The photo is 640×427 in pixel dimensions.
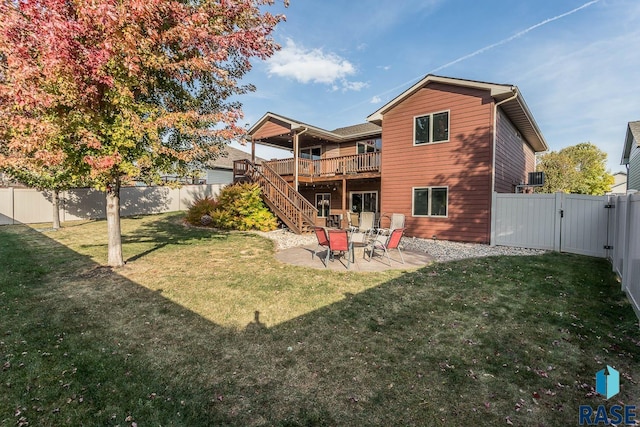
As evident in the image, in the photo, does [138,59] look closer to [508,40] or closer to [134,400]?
[134,400]

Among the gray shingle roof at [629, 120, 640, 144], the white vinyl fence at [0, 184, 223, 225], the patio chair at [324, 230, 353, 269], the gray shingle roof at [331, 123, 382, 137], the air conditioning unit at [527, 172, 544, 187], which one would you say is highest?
the gray shingle roof at [331, 123, 382, 137]

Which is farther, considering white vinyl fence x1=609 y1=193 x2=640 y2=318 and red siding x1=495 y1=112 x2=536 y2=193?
red siding x1=495 y1=112 x2=536 y2=193

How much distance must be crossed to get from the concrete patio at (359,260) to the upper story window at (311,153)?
Answer: 10.3 metres

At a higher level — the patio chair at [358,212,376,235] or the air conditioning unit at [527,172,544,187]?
the air conditioning unit at [527,172,544,187]

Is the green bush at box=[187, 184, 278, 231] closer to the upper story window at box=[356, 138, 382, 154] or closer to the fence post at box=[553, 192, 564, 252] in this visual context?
the upper story window at box=[356, 138, 382, 154]

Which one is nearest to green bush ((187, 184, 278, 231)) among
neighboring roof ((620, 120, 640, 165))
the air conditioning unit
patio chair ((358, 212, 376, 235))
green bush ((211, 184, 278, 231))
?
green bush ((211, 184, 278, 231))

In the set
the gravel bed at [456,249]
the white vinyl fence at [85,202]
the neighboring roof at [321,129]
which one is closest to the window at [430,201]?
the gravel bed at [456,249]

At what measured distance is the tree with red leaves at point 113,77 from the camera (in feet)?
15.0

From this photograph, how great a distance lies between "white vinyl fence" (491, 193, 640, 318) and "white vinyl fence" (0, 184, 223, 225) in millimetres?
19515

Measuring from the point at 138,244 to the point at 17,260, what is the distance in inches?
112

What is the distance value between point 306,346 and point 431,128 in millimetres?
10783

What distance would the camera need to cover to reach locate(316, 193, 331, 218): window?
17.9 meters

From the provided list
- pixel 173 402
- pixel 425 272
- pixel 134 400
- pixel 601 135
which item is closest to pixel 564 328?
pixel 425 272

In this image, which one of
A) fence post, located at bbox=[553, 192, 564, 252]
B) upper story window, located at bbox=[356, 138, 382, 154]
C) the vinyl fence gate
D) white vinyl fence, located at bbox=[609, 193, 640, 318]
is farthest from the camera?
upper story window, located at bbox=[356, 138, 382, 154]
